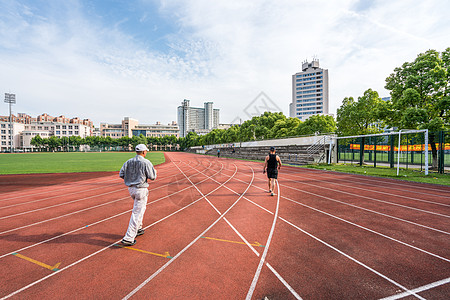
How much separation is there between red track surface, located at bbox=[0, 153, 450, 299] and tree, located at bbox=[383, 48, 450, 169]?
Result: 1101 cm

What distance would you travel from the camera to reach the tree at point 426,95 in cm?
1458

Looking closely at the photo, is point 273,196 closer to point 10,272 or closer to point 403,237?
point 403,237

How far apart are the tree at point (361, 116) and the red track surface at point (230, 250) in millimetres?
16882

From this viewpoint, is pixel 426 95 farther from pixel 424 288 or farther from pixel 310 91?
pixel 310 91

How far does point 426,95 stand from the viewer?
1582 centimetres

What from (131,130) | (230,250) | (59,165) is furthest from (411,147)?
(131,130)

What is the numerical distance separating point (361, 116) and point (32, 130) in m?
138

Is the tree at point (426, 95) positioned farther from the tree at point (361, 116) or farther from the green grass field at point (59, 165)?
the green grass field at point (59, 165)

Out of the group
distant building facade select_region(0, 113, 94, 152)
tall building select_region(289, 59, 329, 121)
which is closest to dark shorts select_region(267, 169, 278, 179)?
tall building select_region(289, 59, 329, 121)

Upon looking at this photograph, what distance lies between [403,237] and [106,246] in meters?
6.40

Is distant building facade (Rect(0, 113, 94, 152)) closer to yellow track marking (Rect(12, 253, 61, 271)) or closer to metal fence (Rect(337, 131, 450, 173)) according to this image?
yellow track marking (Rect(12, 253, 61, 271))

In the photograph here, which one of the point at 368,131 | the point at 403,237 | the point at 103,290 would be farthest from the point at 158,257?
the point at 368,131

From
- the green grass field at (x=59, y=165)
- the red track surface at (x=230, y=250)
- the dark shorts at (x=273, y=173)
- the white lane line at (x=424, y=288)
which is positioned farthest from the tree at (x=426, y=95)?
the green grass field at (x=59, y=165)

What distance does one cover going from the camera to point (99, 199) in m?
7.71
